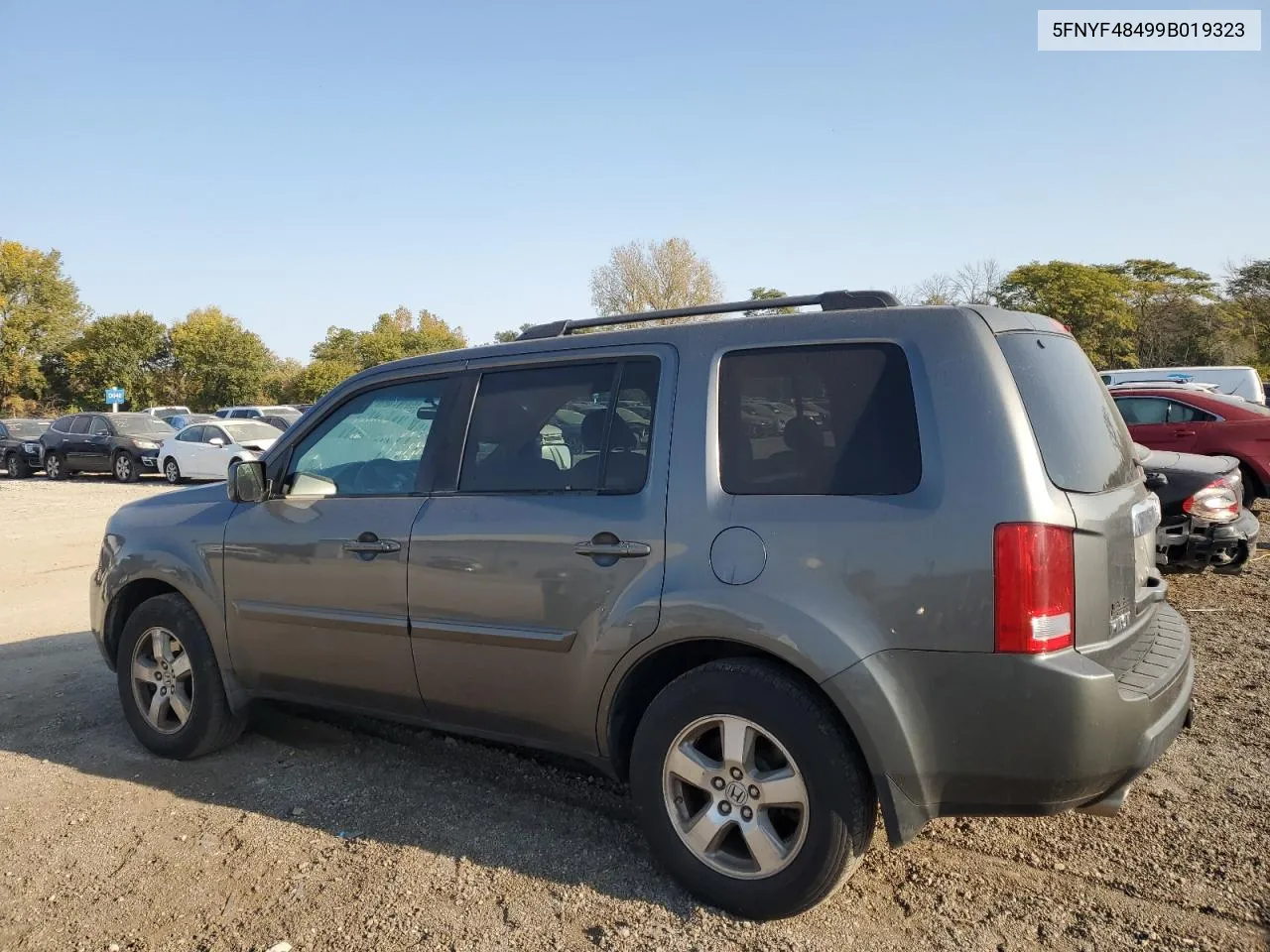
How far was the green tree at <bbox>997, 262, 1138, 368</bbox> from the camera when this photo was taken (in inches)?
1981

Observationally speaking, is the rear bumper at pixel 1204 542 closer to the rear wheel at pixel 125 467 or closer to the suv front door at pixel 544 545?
the suv front door at pixel 544 545

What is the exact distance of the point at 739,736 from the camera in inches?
114

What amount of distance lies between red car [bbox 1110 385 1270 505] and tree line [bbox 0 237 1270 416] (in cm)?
3668

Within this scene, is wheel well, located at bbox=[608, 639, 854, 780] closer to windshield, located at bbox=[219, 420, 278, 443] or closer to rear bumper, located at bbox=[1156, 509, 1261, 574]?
rear bumper, located at bbox=[1156, 509, 1261, 574]

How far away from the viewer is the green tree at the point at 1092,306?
165 feet

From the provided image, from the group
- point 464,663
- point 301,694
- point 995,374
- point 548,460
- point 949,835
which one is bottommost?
point 949,835

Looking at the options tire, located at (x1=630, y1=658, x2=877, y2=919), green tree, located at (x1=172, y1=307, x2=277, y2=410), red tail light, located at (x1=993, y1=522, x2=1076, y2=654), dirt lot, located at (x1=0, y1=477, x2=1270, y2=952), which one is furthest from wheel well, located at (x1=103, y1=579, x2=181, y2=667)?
green tree, located at (x1=172, y1=307, x2=277, y2=410)

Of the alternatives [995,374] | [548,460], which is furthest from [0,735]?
[995,374]

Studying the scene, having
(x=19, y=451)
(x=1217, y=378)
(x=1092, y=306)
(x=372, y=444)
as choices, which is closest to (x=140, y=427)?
(x=19, y=451)

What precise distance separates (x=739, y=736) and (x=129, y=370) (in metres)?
59.0

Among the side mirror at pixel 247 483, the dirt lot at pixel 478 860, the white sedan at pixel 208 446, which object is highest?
the side mirror at pixel 247 483

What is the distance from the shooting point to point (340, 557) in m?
3.85

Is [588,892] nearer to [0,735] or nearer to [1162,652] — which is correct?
[1162,652]

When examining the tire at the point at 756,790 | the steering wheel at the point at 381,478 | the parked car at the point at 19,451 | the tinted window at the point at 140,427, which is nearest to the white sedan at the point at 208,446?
the tinted window at the point at 140,427
